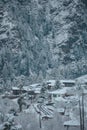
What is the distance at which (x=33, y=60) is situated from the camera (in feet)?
539

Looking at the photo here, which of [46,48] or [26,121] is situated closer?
[26,121]

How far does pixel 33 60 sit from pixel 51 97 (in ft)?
291

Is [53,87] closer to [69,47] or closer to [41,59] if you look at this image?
[41,59]

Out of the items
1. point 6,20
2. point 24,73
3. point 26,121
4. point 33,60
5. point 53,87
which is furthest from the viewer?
point 6,20

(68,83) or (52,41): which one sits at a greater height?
(52,41)

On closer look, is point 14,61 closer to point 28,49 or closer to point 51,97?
point 28,49

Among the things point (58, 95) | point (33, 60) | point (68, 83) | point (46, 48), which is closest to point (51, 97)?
point (58, 95)

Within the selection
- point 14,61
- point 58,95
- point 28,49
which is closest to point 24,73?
point 14,61

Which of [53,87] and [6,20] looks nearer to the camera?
[53,87]

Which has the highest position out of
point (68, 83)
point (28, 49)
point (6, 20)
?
point (6, 20)

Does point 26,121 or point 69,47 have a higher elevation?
point 69,47

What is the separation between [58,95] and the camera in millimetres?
79375

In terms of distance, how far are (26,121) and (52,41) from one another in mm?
149454

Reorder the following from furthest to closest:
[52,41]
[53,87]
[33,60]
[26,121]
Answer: [52,41]
[33,60]
[53,87]
[26,121]
